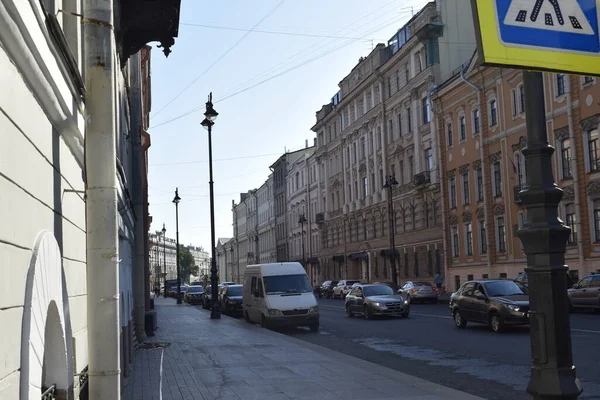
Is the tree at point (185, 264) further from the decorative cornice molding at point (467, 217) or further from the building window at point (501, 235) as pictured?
the building window at point (501, 235)

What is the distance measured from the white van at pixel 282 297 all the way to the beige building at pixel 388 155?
91.5ft

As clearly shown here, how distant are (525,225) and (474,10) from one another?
1.70 metres

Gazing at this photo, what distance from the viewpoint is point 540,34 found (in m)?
4.60

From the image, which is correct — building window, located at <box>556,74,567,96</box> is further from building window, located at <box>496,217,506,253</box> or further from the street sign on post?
the street sign on post

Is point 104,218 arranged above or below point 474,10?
below

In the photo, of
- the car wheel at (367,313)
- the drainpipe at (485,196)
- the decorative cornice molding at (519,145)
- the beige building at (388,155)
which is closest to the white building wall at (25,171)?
the car wheel at (367,313)

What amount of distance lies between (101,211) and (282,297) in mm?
19562

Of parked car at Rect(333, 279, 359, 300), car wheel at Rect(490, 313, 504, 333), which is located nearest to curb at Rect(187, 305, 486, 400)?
car wheel at Rect(490, 313, 504, 333)

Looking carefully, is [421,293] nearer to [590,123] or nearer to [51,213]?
[590,123]

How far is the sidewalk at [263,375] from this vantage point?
10.1 metres

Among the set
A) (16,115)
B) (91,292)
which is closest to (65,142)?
(91,292)

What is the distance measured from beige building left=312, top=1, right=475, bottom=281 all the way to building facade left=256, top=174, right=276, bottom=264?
26048 mm

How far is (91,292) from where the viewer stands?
4.75 meters

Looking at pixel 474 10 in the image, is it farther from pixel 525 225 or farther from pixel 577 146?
pixel 577 146
